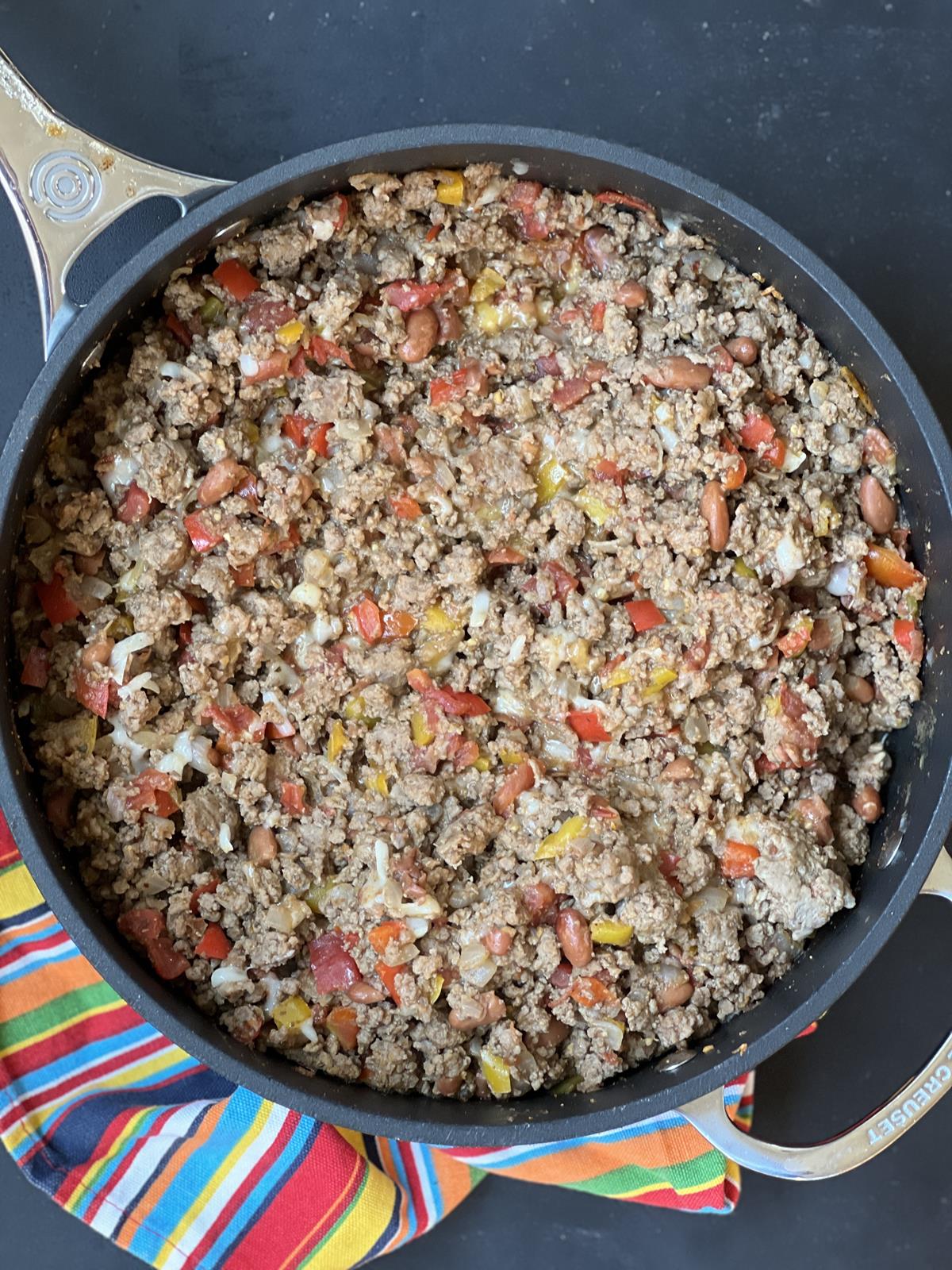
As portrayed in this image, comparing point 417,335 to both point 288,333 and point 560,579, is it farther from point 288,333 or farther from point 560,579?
point 560,579

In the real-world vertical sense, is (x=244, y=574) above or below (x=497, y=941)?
above

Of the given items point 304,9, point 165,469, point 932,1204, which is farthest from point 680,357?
point 932,1204

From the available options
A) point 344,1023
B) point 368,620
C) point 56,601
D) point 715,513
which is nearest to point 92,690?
point 56,601

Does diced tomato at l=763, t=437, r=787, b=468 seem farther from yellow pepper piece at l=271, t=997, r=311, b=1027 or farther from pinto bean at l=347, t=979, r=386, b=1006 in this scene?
yellow pepper piece at l=271, t=997, r=311, b=1027

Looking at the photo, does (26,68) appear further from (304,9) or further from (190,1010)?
(190,1010)

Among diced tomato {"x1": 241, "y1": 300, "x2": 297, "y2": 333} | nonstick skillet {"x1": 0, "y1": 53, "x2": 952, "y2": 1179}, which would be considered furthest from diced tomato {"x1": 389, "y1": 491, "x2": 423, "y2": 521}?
nonstick skillet {"x1": 0, "y1": 53, "x2": 952, "y2": 1179}

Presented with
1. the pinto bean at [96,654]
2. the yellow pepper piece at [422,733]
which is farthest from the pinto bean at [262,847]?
the pinto bean at [96,654]

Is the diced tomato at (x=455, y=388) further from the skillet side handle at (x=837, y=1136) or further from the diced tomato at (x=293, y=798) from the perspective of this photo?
the skillet side handle at (x=837, y=1136)
